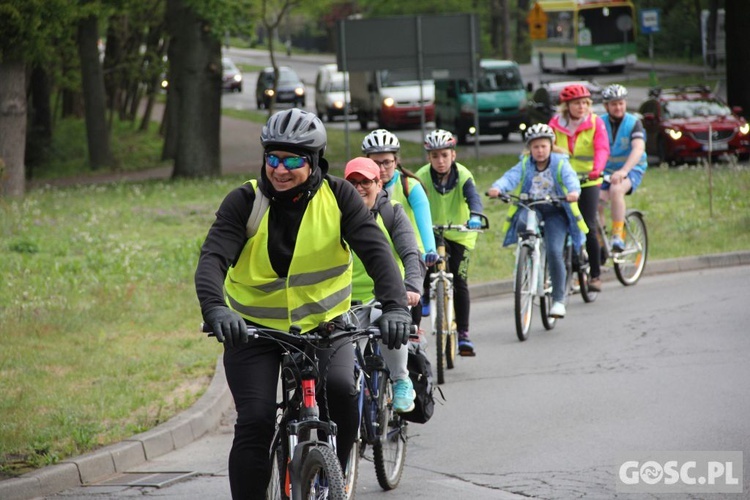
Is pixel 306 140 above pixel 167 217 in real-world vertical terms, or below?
above

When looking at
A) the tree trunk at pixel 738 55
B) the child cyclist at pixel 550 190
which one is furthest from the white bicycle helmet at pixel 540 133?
the tree trunk at pixel 738 55

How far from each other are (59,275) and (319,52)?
89781mm

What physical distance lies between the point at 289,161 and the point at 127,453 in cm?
322

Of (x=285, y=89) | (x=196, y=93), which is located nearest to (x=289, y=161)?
(x=196, y=93)

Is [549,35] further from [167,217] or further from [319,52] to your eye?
[319,52]

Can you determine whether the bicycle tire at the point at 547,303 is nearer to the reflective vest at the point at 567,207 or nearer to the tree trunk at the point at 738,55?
the reflective vest at the point at 567,207

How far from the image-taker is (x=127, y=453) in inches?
308

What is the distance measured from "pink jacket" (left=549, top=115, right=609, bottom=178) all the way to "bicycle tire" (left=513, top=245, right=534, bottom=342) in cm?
141

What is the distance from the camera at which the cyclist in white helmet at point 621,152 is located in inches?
509

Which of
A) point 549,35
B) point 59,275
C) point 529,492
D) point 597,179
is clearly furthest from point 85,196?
point 549,35

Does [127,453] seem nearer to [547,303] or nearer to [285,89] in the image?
[547,303]

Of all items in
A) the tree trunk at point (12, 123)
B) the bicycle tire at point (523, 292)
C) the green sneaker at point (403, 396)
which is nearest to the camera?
the green sneaker at point (403, 396)

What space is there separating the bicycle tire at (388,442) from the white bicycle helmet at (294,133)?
5.62 feet

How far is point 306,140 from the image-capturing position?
5211mm
